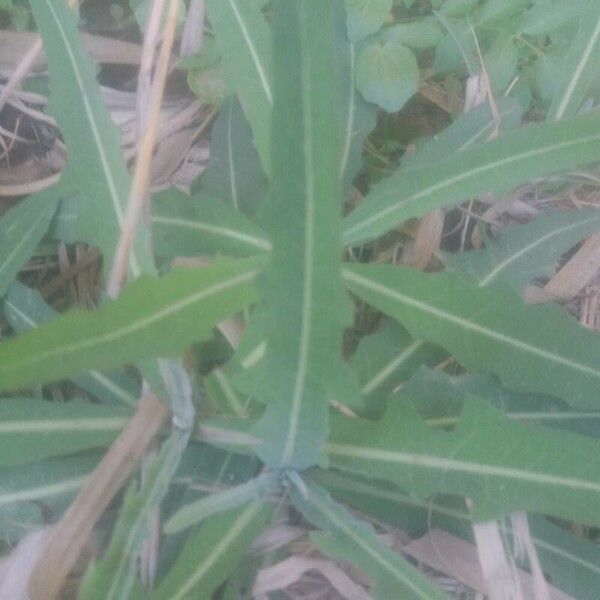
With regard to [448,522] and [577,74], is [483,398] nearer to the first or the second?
[448,522]

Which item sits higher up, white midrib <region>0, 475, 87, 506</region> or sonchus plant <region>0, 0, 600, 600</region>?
sonchus plant <region>0, 0, 600, 600</region>

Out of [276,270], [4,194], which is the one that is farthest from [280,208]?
[4,194]

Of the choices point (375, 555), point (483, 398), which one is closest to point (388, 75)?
point (483, 398)

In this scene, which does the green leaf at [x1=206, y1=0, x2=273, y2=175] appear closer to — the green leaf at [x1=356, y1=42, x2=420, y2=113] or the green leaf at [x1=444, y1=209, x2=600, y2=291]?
the green leaf at [x1=356, y1=42, x2=420, y2=113]

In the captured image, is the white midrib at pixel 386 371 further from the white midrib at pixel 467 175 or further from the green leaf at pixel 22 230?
the green leaf at pixel 22 230

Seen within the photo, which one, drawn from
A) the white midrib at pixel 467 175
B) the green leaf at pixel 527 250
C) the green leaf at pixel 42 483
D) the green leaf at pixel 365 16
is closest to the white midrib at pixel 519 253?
the green leaf at pixel 527 250

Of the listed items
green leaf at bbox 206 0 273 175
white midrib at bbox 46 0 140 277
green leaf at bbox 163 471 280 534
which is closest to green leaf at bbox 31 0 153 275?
white midrib at bbox 46 0 140 277

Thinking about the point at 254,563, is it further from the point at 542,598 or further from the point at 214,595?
the point at 542,598

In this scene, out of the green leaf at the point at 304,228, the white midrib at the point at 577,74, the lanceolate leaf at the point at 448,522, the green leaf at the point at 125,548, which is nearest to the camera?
the green leaf at the point at 304,228

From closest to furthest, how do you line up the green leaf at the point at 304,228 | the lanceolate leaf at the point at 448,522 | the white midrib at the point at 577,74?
the green leaf at the point at 304,228 < the lanceolate leaf at the point at 448,522 < the white midrib at the point at 577,74
